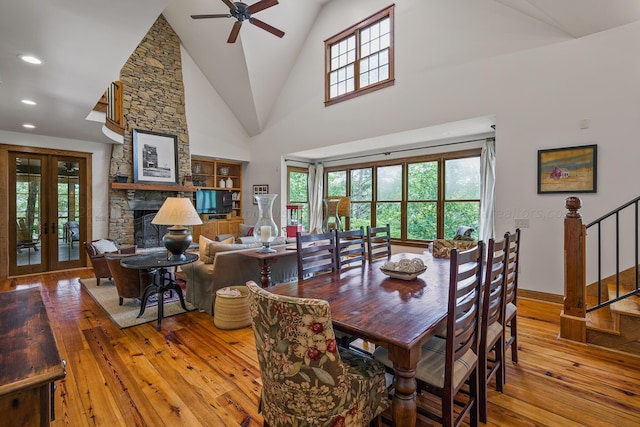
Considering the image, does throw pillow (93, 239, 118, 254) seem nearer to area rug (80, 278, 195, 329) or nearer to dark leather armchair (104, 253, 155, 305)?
area rug (80, 278, 195, 329)

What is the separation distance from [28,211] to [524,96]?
8.14 metres

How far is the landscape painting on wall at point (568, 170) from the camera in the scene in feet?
11.5

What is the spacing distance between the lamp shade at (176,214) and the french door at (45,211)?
4.11 m

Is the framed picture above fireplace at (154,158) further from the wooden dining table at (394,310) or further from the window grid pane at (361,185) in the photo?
the wooden dining table at (394,310)

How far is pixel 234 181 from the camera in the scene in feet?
28.6

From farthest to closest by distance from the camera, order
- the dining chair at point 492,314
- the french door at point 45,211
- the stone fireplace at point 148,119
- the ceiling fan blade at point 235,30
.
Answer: the stone fireplace at point 148,119 → the french door at point 45,211 → the ceiling fan blade at point 235,30 → the dining chair at point 492,314

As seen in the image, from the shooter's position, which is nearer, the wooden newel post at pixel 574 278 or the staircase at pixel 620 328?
the staircase at pixel 620 328

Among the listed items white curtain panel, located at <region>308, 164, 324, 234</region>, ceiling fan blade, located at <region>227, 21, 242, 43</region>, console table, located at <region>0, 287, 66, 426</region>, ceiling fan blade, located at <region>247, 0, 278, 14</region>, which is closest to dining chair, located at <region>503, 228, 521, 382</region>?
console table, located at <region>0, 287, 66, 426</region>

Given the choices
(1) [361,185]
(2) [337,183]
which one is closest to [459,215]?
(1) [361,185]

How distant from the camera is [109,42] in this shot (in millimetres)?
2498

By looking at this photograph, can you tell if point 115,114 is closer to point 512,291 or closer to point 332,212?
point 332,212

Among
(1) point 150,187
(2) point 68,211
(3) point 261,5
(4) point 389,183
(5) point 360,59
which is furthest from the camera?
(4) point 389,183

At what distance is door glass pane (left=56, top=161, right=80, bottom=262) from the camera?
583cm

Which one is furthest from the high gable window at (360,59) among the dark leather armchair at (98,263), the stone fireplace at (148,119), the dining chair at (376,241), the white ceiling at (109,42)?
the dark leather armchair at (98,263)
